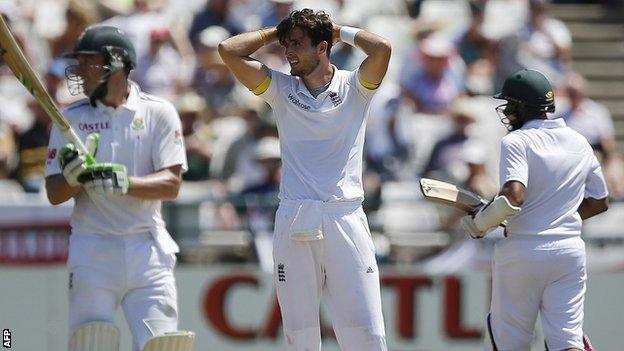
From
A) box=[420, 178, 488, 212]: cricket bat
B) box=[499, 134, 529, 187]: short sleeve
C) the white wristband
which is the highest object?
the white wristband

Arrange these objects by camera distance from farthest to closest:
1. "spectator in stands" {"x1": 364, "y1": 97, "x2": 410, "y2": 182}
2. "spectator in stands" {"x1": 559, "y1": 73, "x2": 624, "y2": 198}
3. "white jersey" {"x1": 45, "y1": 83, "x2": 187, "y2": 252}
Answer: "spectator in stands" {"x1": 559, "y1": 73, "x2": 624, "y2": 198} → "spectator in stands" {"x1": 364, "y1": 97, "x2": 410, "y2": 182} → "white jersey" {"x1": 45, "y1": 83, "x2": 187, "y2": 252}

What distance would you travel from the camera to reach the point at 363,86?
725 centimetres

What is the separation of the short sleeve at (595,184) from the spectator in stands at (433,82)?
204 inches

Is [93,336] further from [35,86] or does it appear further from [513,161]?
[513,161]

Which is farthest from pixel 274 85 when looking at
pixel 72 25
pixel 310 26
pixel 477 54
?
pixel 477 54

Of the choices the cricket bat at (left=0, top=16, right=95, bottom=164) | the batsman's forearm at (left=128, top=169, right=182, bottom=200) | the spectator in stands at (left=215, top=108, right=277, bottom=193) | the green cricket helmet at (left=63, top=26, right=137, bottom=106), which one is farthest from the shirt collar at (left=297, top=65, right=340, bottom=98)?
the spectator in stands at (left=215, top=108, right=277, bottom=193)

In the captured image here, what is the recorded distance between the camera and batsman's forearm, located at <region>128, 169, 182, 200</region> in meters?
7.43

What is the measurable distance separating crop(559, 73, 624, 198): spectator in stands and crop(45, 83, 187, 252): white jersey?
19.0 feet

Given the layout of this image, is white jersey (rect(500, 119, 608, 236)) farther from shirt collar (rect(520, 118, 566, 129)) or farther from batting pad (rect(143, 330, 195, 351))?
batting pad (rect(143, 330, 195, 351))

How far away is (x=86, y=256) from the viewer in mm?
7523

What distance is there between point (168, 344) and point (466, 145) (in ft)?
18.3

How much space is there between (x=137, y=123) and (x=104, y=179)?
56cm

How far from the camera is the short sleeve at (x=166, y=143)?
7703 mm

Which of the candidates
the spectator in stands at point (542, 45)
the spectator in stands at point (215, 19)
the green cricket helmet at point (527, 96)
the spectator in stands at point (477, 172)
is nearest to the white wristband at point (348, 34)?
the green cricket helmet at point (527, 96)
